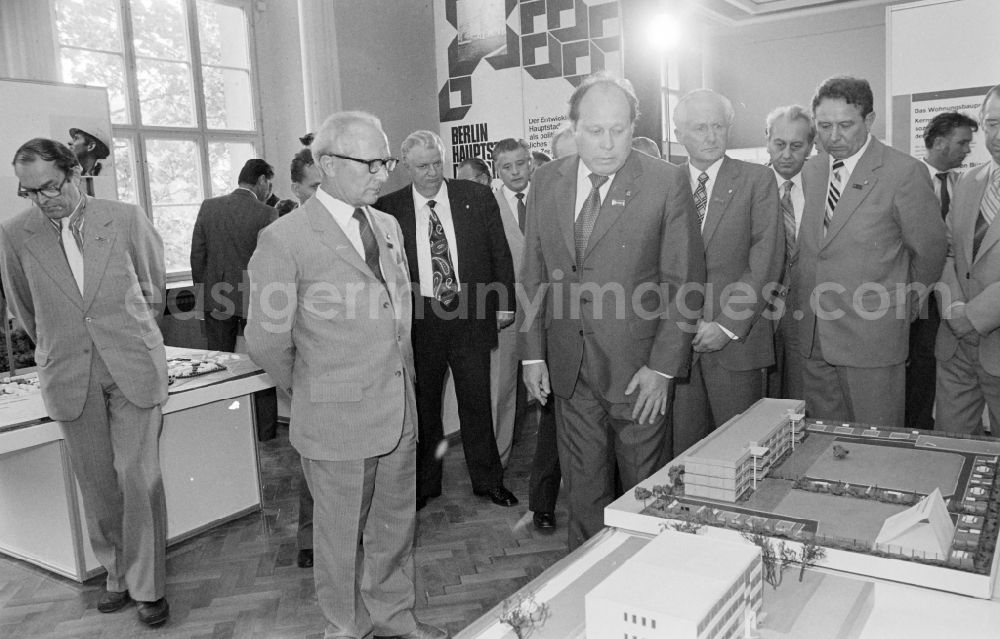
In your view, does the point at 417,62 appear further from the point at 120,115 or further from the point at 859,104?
the point at 859,104

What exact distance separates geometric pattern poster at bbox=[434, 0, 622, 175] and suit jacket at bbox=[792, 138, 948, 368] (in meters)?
3.81

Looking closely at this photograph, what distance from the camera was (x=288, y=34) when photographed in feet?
22.8

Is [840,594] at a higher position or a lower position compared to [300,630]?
higher

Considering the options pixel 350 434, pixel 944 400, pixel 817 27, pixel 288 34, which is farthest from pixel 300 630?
pixel 817 27

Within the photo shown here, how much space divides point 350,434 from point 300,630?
94cm

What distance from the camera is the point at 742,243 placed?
3010mm

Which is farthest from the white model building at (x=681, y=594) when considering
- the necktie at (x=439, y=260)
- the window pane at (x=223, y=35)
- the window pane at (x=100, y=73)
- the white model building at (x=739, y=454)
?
the window pane at (x=223, y=35)

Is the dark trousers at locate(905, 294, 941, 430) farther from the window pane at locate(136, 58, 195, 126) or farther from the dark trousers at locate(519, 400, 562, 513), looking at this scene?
the window pane at locate(136, 58, 195, 126)

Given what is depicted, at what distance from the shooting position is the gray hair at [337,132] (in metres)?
2.34

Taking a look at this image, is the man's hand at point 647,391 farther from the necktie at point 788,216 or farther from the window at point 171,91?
the window at point 171,91

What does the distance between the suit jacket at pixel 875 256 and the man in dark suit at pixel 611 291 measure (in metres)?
0.84

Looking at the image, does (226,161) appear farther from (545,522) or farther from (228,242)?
(545,522)

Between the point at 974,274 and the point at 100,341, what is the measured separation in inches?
126

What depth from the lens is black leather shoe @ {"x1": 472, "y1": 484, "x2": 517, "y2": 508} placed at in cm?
409
